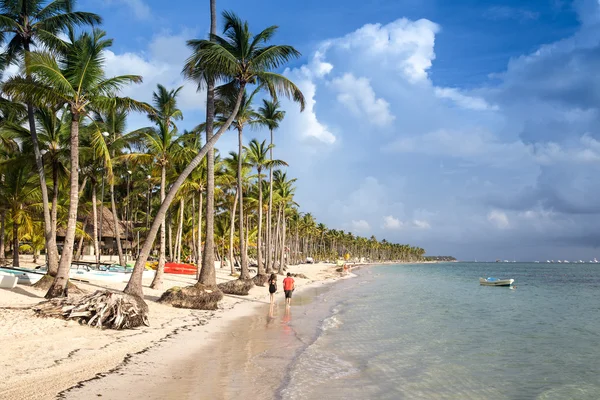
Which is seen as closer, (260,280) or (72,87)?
(72,87)

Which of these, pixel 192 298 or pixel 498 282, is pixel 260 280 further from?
pixel 498 282

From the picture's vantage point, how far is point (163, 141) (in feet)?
75.2

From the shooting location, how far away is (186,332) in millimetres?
12969

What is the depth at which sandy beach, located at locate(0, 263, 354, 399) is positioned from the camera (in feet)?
23.5

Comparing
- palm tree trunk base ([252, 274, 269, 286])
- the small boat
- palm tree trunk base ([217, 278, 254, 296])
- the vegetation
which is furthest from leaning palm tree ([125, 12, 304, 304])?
the small boat

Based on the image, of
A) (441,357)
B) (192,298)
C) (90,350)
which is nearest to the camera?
(90,350)

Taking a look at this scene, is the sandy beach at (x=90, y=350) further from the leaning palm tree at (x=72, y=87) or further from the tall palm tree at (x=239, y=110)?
the tall palm tree at (x=239, y=110)

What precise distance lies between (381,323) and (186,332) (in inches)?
330

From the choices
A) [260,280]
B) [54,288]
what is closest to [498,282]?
[260,280]

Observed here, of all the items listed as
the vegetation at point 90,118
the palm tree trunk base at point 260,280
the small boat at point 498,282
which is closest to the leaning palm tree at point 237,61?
the vegetation at point 90,118

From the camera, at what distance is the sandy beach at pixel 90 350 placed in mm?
7152

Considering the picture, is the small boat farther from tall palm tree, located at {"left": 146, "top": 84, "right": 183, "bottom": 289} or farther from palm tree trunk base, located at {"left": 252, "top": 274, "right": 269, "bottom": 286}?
tall palm tree, located at {"left": 146, "top": 84, "right": 183, "bottom": 289}

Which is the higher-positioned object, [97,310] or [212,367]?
[97,310]

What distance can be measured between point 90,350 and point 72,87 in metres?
9.85
